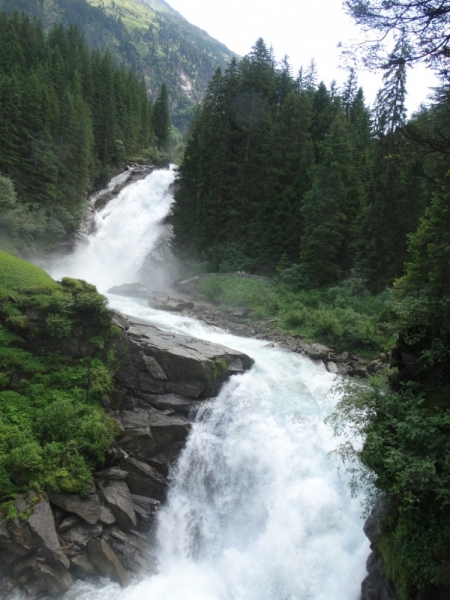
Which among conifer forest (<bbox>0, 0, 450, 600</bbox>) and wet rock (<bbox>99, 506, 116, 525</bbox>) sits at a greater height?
conifer forest (<bbox>0, 0, 450, 600</bbox>)

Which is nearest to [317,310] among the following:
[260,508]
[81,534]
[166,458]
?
[166,458]

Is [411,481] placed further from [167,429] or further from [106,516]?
[167,429]

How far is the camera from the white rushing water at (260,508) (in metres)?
11.0

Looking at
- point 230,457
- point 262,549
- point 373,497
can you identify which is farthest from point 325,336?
point 373,497

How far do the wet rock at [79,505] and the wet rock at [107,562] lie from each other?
0.68m

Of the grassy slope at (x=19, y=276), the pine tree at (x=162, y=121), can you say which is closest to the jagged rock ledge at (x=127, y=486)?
the grassy slope at (x=19, y=276)

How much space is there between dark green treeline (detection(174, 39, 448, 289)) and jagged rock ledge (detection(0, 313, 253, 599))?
16204mm

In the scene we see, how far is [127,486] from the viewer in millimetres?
13391

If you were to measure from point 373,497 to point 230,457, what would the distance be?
20.6 ft

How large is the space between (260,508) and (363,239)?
2128 centimetres

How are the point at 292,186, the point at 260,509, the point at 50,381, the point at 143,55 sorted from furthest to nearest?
the point at 143,55
the point at 292,186
the point at 50,381
the point at 260,509

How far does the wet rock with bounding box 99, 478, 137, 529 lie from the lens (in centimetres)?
1249

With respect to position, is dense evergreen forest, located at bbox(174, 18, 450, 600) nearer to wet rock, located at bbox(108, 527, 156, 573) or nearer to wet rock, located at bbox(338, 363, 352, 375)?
wet rock, located at bbox(338, 363, 352, 375)

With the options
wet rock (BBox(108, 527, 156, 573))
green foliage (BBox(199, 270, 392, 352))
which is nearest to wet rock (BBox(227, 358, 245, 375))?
green foliage (BBox(199, 270, 392, 352))
